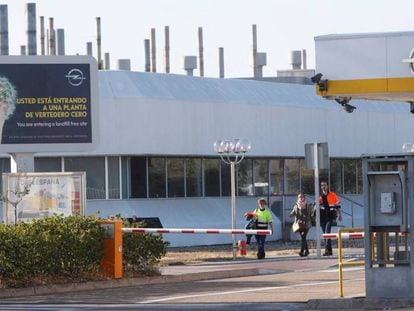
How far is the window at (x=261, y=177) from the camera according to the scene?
145 feet

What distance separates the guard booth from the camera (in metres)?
17.1

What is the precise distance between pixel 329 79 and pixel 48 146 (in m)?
11.0

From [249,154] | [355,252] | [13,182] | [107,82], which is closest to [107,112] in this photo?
[107,82]

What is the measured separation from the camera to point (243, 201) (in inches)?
1702

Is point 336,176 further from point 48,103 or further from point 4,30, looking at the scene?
point 48,103

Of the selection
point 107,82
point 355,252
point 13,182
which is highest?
point 107,82

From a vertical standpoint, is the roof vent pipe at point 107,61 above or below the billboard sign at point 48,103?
above

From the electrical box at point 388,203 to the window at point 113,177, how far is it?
76.1ft

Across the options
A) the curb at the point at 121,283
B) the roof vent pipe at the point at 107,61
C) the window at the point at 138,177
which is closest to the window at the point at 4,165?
the window at the point at 138,177

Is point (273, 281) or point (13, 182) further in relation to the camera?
point (13, 182)

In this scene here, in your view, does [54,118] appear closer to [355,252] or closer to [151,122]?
[355,252]

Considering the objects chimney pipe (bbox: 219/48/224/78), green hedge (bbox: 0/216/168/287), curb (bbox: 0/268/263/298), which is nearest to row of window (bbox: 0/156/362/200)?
curb (bbox: 0/268/263/298)

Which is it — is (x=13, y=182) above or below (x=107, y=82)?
below

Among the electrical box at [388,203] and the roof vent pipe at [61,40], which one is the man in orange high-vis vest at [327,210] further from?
the roof vent pipe at [61,40]
